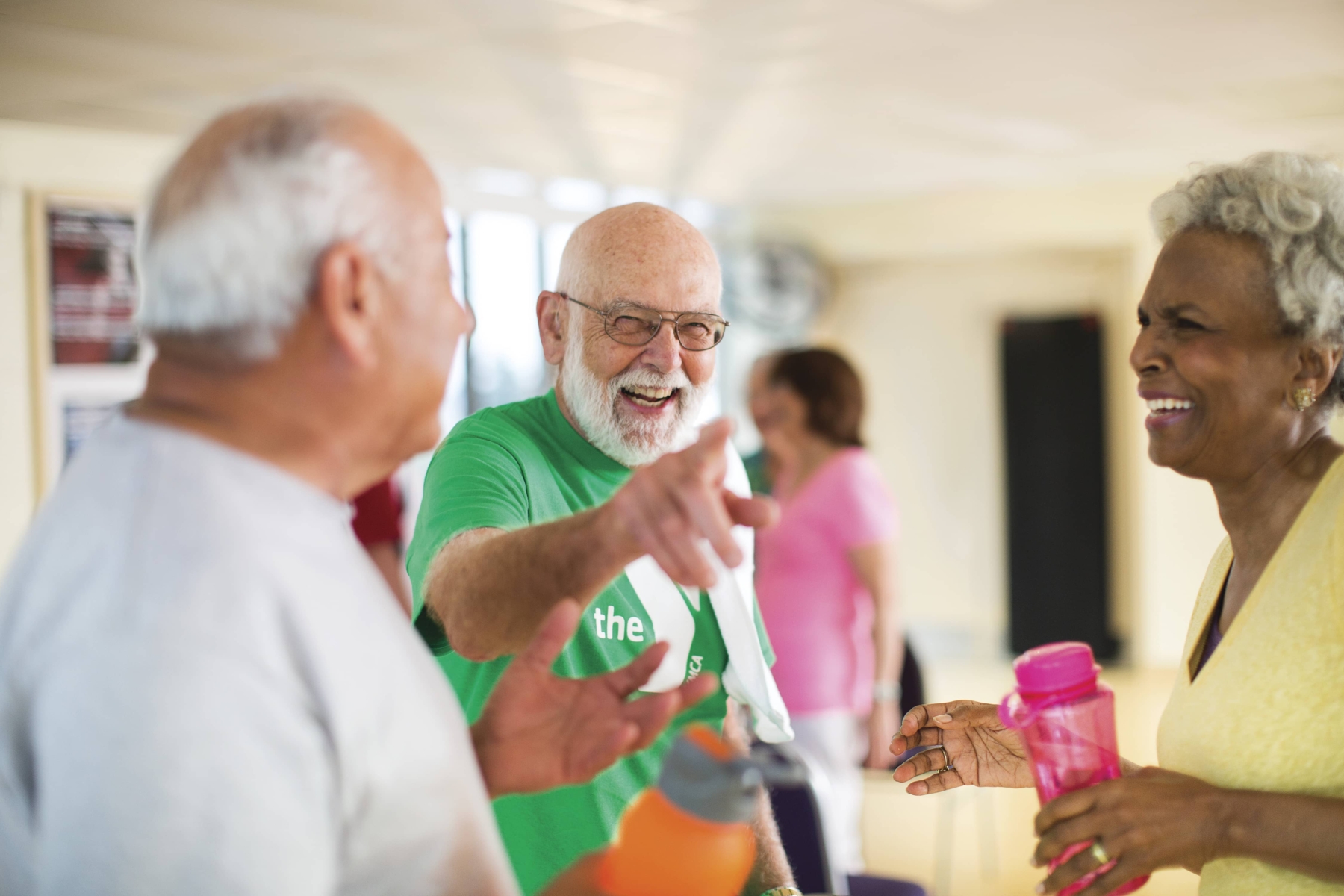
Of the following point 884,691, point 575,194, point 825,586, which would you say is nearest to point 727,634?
point 825,586

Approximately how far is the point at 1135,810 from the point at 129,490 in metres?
0.93

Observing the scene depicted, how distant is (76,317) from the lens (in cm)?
465

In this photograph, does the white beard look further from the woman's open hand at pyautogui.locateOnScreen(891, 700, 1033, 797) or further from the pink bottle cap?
the pink bottle cap

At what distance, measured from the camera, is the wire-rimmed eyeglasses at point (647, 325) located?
1613mm

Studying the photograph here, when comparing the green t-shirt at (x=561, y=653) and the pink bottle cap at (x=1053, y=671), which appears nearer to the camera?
the pink bottle cap at (x=1053, y=671)

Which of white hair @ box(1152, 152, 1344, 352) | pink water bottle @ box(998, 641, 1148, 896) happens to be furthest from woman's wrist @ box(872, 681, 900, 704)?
pink water bottle @ box(998, 641, 1148, 896)

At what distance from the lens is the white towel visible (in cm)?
152

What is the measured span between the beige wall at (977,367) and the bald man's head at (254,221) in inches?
284

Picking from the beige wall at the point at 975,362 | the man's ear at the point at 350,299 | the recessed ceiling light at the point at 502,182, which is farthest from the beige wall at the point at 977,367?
the man's ear at the point at 350,299

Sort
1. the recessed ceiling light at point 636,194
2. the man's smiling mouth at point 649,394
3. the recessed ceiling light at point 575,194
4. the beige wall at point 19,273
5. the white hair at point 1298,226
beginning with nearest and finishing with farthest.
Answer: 1. the white hair at point 1298,226
2. the man's smiling mouth at point 649,394
3. the beige wall at point 19,273
4. the recessed ceiling light at point 575,194
5. the recessed ceiling light at point 636,194

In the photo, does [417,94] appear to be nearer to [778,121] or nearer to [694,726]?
[778,121]

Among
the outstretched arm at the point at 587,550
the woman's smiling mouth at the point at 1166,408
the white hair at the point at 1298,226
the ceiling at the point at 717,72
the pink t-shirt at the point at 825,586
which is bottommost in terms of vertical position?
the pink t-shirt at the point at 825,586

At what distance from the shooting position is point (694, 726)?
874mm

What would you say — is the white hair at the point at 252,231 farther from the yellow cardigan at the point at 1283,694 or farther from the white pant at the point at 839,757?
the white pant at the point at 839,757
